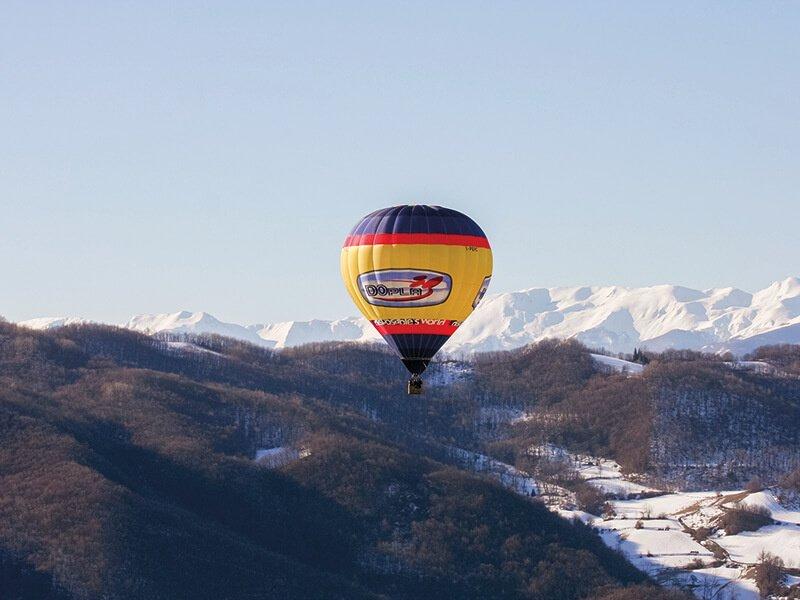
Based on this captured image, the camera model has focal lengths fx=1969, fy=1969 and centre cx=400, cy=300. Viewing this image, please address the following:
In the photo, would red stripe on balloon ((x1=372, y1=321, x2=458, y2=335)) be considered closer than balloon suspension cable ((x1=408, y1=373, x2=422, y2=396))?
No

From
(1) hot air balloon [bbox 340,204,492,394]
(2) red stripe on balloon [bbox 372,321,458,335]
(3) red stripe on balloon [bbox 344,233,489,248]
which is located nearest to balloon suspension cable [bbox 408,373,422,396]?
(1) hot air balloon [bbox 340,204,492,394]

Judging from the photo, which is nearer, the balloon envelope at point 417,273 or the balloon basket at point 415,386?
the balloon basket at point 415,386

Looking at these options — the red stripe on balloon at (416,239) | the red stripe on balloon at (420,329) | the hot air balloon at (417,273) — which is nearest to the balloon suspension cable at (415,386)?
the hot air balloon at (417,273)

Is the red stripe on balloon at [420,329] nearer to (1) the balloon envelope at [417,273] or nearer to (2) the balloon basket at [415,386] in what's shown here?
(1) the balloon envelope at [417,273]

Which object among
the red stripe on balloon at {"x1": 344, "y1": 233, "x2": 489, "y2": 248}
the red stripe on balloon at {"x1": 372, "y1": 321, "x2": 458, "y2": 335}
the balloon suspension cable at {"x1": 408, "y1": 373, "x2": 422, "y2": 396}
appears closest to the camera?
the balloon suspension cable at {"x1": 408, "y1": 373, "x2": 422, "y2": 396}

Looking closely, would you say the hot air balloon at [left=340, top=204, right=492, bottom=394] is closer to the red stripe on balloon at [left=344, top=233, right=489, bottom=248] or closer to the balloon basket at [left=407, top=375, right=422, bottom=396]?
the red stripe on balloon at [left=344, top=233, right=489, bottom=248]

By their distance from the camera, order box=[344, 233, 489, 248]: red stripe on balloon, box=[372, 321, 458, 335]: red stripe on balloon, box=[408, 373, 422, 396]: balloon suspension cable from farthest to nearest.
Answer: box=[344, 233, 489, 248]: red stripe on balloon, box=[372, 321, 458, 335]: red stripe on balloon, box=[408, 373, 422, 396]: balloon suspension cable

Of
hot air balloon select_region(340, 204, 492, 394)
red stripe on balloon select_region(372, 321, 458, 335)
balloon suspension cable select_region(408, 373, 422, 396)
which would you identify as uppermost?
hot air balloon select_region(340, 204, 492, 394)

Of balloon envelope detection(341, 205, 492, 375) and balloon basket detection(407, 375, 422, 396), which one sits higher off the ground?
balloon envelope detection(341, 205, 492, 375)
